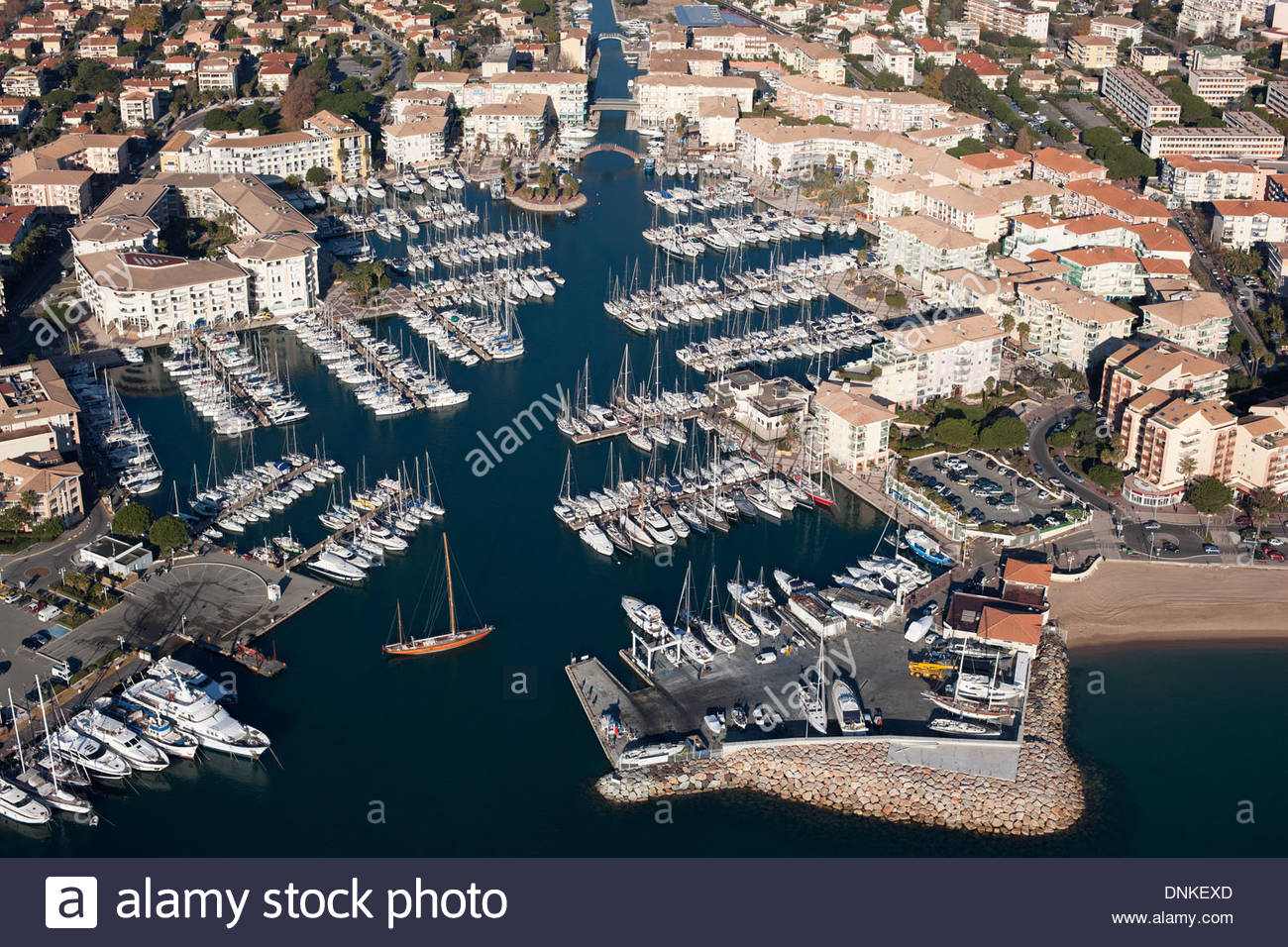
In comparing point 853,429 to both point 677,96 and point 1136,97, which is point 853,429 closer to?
point 677,96

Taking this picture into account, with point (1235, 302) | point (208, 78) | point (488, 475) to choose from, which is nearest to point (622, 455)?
point (488, 475)

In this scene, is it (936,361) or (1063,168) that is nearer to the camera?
(936,361)

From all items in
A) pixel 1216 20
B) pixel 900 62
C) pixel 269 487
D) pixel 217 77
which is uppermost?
pixel 1216 20

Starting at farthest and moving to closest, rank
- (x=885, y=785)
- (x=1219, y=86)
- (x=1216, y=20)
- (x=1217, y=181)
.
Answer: (x=1216, y=20) < (x=1219, y=86) < (x=1217, y=181) < (x=885, y=785)

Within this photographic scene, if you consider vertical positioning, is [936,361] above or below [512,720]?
above

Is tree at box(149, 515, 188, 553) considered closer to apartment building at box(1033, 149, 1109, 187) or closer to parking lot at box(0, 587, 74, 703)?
parking lot at box(0, 587, 74, 703)

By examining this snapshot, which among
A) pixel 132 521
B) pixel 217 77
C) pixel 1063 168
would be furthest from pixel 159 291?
pixel 1063 168

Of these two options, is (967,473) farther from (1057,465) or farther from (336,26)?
(336,26)
